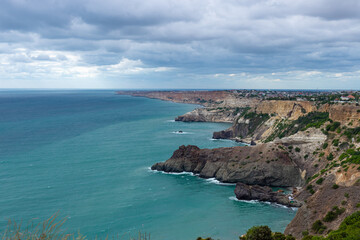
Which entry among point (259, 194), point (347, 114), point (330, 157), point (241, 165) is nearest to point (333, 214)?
point (259, 194)

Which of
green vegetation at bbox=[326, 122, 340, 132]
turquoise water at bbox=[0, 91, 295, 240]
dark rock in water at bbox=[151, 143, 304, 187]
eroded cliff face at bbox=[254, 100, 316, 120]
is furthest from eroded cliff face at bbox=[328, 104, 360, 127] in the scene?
turquoise water at bbox=[0, 91, 295, 240]

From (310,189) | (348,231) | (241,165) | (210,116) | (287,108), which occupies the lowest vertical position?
(310,189)

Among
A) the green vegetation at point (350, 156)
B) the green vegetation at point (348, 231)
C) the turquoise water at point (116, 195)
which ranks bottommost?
the turquoise water at point (116, 195)

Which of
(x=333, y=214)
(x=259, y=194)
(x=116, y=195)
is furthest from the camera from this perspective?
(x=116, y=195)

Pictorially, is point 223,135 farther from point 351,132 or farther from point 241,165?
point 351,132

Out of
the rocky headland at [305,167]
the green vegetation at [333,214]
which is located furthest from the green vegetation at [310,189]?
the green vegetation at [333,214]

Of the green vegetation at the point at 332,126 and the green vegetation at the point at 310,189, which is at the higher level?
the green vegetation at the point at 332,126

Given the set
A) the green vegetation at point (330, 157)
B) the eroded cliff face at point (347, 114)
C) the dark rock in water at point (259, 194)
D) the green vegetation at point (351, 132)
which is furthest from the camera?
the eroded cliff face at point (347, 114)

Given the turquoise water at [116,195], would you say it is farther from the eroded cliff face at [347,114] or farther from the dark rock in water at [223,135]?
the eroded cliff face at [347,114]

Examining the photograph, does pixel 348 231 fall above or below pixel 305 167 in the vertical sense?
above
